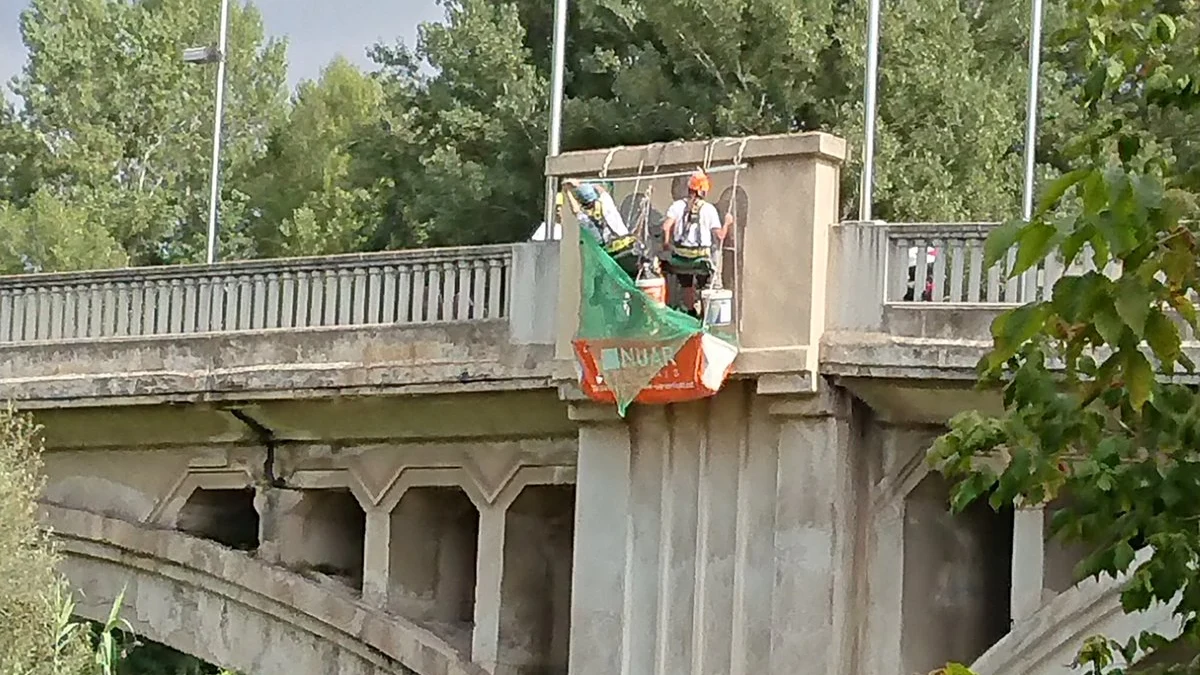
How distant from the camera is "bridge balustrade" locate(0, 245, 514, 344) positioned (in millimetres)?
13273

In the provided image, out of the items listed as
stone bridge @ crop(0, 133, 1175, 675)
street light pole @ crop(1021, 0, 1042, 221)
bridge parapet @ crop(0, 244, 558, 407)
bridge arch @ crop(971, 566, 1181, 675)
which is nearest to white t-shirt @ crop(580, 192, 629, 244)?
stone bridge @ crop(0, 133, 1175, 675)

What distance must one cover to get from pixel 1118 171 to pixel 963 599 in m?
8.12

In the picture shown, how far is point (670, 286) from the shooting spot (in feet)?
38.1

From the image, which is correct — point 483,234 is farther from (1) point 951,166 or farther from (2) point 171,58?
(2) point 171,58

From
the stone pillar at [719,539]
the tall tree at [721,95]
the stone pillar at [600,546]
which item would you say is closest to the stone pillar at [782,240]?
the stone pillar at [719,539]

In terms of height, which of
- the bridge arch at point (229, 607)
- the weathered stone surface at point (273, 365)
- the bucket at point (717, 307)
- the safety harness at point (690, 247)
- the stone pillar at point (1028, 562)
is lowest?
the bridge arch at point (229, 607)

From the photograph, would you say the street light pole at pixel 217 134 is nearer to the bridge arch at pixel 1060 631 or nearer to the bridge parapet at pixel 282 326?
the bridge parapet at pixel 282 326

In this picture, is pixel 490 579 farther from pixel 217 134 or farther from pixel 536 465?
pixel 217 134

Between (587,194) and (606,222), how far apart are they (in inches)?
7.3

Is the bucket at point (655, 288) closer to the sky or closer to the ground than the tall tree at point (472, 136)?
closer to the ground

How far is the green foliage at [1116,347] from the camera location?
4.38 m

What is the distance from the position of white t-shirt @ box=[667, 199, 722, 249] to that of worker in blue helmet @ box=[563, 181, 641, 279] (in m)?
0.28

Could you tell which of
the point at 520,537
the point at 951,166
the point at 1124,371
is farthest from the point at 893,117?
the point at 1124,371

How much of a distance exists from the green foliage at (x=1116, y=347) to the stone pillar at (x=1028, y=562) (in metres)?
5.36
